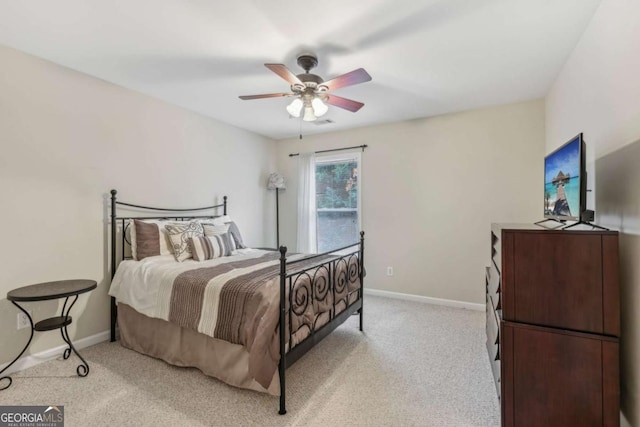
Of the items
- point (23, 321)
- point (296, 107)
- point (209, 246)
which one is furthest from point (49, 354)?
point (296, 107)

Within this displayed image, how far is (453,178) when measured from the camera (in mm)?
3680

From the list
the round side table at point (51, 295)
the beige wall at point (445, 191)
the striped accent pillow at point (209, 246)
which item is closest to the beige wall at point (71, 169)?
the round side table at point (51, 295)

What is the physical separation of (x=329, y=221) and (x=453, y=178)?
1914 millimetres

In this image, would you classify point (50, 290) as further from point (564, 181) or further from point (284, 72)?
point (564, 181)

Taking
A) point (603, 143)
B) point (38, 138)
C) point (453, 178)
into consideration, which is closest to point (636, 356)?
point (603, 143)

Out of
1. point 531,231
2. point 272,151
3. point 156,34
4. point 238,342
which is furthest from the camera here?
point 272,151

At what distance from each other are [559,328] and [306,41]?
2.32 meters

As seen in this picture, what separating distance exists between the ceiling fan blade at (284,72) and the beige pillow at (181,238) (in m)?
1.83

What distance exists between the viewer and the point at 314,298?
7.36 feet

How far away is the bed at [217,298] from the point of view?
1838mm

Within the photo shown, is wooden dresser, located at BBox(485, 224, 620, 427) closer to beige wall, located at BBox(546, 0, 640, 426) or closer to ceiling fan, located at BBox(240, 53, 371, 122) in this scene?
beige wall, located at BBox(546, 0, 640, 426)

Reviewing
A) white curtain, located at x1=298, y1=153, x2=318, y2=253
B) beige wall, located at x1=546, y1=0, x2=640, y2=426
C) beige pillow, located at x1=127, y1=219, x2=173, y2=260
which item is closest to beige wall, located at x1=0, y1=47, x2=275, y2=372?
beige pillow, located at x1=127, y1=219, x2=173, y2=260

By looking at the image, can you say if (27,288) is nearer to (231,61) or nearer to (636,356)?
(231,61)

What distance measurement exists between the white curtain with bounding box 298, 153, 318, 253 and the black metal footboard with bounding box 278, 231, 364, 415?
5.69 feet
